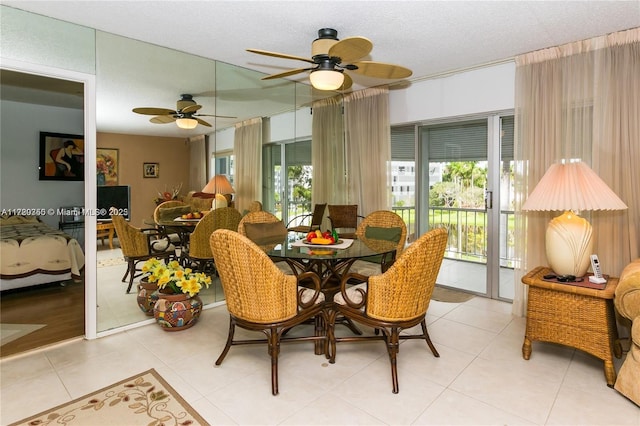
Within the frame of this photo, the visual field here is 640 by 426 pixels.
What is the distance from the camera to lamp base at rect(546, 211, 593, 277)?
2566 mm

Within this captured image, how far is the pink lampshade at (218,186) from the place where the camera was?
12.6 ft

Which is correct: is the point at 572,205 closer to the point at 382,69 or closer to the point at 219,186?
the point at 382,69

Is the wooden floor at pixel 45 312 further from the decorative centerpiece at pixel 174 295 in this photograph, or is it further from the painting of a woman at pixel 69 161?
the painting of a woman at pixel 69 161

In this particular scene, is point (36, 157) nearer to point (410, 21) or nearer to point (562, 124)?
point (410, 21)

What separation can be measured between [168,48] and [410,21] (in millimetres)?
2216

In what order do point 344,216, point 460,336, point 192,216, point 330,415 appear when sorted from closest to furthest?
point 330,415, point 460,336, point 192,216, point 344,216

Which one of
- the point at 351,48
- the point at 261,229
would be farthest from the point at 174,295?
the point at 351,48

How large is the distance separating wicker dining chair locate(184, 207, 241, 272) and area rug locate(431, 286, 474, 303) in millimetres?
2495

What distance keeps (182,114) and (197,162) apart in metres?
0.49

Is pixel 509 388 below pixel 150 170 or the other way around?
below

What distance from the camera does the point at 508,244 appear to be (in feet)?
13.0

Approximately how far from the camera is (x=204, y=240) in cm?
371

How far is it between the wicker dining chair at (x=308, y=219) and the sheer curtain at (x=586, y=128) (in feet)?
6.75

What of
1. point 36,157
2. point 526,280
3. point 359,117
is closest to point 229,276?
point 526,280
